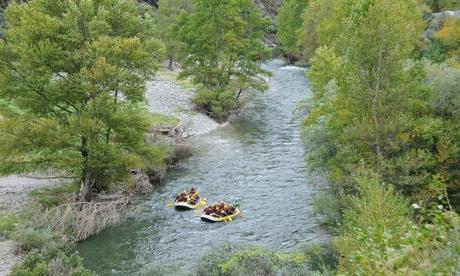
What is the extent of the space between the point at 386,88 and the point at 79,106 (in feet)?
49.3

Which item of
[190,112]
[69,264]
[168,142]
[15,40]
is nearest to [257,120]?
[190,112]

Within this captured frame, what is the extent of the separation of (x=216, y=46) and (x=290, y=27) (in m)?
47.0

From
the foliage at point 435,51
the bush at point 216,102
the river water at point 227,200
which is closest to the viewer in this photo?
the river water at point 227,200

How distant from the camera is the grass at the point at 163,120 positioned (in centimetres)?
3784

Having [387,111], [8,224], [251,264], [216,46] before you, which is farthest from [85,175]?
[216,46]

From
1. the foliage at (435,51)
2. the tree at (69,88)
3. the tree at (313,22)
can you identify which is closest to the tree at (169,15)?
the tree at (313,22)

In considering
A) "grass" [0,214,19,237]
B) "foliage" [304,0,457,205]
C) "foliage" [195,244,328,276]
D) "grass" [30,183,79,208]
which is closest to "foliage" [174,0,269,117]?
"grass" [30,183,79,208]

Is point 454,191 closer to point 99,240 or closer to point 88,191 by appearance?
point 99,240

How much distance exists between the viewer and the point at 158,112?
41875mm

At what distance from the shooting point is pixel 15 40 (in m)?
23.7

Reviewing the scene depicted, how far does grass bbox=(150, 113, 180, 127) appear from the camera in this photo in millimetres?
37844

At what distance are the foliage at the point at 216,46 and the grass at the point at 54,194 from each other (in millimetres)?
22342

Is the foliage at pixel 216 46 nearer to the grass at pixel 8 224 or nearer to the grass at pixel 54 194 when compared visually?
the grass at pixel 54 194

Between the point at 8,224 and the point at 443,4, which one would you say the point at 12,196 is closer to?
the point at 8,224
